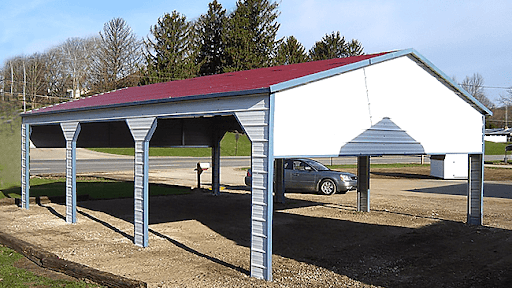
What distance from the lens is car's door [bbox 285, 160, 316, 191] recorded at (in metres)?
20.2

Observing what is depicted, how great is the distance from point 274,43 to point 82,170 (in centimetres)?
2743

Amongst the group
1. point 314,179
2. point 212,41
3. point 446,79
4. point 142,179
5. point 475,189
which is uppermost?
point 212,41

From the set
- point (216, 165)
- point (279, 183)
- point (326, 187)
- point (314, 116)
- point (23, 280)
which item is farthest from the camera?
point (326, 187)

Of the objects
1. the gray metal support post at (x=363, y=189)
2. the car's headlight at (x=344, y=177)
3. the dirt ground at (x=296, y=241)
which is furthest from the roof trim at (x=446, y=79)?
the car's headlight at (x=344, y=177)

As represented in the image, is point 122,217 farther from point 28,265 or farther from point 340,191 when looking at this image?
point 340,191

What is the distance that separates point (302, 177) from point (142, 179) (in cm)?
1064

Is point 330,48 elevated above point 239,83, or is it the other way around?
point 330,48

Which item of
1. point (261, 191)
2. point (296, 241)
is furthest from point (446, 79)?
point (261, 191)

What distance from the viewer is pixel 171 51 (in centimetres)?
5097

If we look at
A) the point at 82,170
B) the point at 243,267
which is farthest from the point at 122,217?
the point at 82,170

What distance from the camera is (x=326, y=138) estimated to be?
29.3 feet

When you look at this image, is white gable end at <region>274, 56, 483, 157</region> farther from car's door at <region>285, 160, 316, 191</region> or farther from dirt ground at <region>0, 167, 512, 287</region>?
car's door at <region>285, 160, 316, 191</region>

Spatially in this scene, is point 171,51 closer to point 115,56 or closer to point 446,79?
point 115,56

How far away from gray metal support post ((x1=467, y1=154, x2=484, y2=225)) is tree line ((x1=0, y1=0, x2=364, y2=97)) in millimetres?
37758
